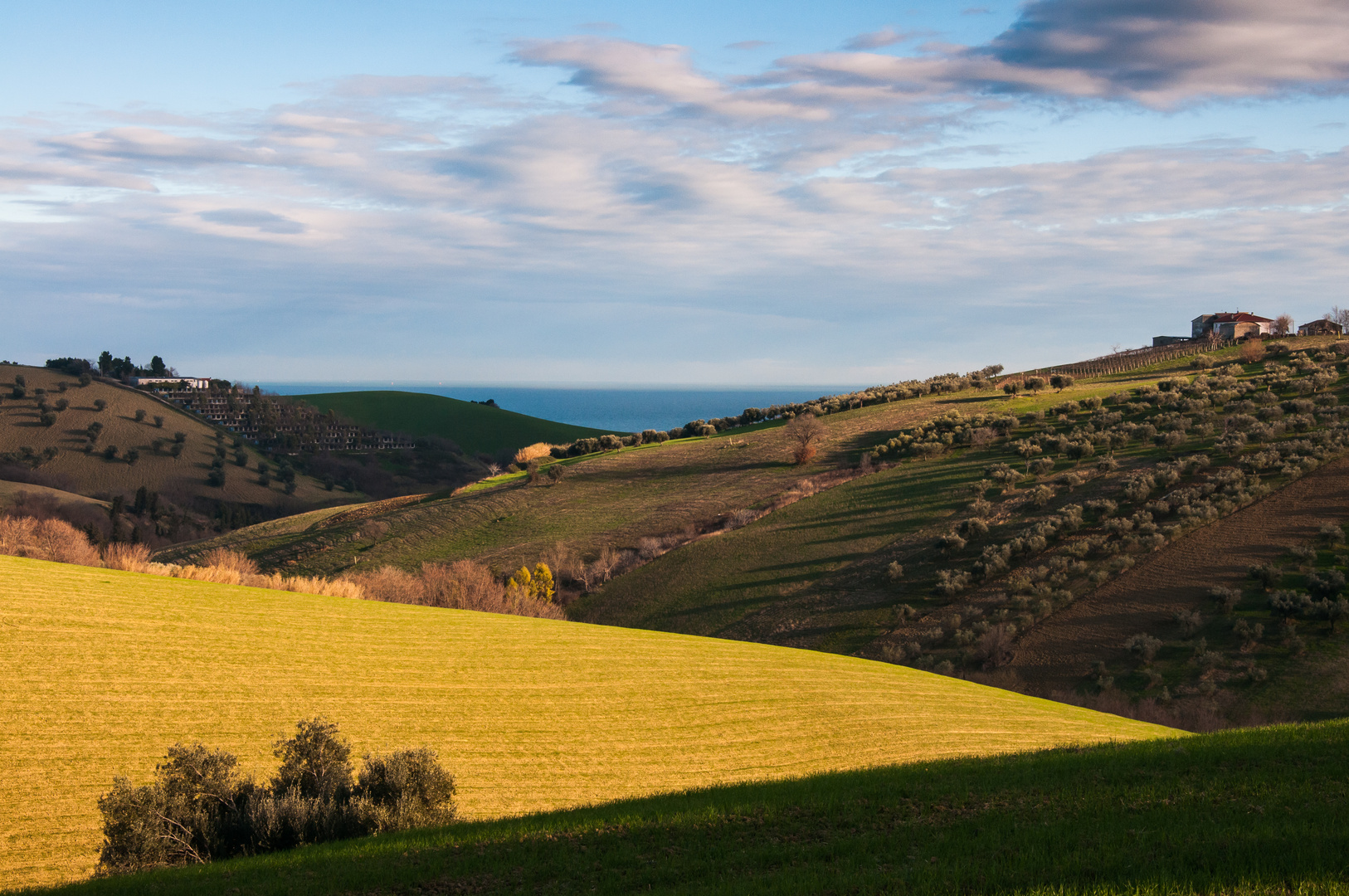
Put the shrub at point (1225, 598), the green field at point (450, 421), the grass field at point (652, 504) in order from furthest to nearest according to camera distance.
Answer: the green field at point (450, 421), the grass field at point (652, 504), the shrub at point (1225, 598)

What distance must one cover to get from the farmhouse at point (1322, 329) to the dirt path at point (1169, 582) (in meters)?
49.6

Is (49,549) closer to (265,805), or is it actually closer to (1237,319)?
(265,805)

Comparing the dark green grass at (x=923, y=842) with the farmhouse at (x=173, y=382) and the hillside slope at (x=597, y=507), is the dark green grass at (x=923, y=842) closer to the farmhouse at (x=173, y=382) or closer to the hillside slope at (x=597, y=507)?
the hillside slope at (x=597, y=507)

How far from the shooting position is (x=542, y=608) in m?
35.3

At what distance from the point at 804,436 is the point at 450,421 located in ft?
388

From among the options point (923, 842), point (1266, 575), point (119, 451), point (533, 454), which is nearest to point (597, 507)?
point (533, 454)

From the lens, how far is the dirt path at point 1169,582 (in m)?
27.0

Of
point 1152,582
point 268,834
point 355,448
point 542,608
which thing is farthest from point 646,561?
point 355,448

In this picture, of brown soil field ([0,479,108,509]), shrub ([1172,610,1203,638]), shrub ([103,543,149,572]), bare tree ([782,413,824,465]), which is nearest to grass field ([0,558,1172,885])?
shrub ([103,543,149,572])

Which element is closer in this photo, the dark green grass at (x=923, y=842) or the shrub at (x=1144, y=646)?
the dark green grass at (x=923, y=842)

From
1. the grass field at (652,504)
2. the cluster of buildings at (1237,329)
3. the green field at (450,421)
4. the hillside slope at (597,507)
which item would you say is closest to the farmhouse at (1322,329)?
the cluster of buildings at (1237,329)

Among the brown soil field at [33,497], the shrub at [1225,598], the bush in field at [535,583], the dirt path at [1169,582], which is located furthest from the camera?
the brown soil field at [33,497]

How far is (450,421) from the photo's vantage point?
163250 mm

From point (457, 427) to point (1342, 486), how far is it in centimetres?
14572
